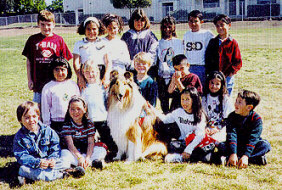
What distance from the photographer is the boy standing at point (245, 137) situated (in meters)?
4.22

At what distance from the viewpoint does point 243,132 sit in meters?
4.37

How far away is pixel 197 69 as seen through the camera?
221 inches

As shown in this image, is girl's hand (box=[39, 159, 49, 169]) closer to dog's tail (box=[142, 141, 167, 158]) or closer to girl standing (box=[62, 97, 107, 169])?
girl standing (box=[62, 97, 107, 169])

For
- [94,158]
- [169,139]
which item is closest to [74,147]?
[94,158]

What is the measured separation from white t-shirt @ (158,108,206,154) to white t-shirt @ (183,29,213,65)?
1.27m

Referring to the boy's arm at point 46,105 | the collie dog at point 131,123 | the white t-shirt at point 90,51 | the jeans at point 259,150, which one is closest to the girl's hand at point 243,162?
the jeans at point 259,150

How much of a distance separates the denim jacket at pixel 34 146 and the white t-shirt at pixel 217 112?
2.36m

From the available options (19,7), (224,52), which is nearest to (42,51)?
(224,52)

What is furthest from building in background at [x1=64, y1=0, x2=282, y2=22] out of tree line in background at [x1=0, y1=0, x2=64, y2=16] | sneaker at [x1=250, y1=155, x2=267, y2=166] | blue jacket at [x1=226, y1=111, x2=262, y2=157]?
sneaker at [x1=250, y1=155, x2=267, y2=166]

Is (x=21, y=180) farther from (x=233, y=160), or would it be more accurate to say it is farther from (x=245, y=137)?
(x=245, y=137)

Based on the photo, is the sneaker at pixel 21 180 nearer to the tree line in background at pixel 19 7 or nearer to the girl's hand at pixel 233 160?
the girl's hand at pixel 233 160

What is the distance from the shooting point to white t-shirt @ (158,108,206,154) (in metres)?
4.43

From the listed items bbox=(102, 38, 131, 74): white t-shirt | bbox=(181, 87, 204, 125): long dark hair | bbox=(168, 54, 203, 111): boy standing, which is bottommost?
bbox=(181, 87, 204, 125): long dark hair

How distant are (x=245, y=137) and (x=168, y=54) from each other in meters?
2.02
